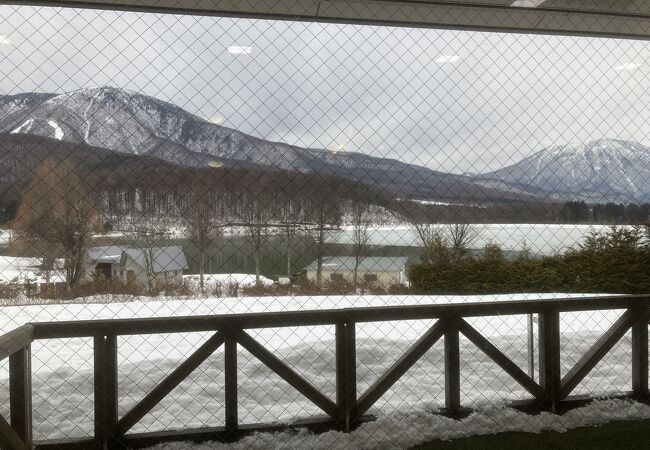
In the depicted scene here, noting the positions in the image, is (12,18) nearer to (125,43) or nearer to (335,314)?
(125,43)

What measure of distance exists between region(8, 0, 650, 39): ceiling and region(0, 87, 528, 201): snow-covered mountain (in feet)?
1.34

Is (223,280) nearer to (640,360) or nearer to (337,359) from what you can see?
(337,359)

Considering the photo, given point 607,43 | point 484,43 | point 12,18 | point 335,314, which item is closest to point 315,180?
point 335,314

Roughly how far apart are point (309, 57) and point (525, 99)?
1.12m

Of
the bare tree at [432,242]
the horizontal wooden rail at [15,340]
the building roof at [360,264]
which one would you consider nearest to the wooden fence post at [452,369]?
the bare tree at [432,242]

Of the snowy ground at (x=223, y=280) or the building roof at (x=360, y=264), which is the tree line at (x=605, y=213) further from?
the snowy ground at (x=223, y=280)

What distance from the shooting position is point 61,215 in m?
2.33

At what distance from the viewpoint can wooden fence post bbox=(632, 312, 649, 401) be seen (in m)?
3.02

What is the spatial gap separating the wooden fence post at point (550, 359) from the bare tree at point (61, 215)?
2212 millimetres

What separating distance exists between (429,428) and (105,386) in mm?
1480

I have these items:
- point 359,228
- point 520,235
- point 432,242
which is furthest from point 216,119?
point 520,235

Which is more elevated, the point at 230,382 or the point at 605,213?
the point at 605,213

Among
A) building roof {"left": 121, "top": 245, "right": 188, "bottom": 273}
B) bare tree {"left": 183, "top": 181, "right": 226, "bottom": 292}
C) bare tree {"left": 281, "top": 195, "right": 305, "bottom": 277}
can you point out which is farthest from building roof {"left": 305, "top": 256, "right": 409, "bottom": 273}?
building roof {"left": 121, "top": 245, "right": 188, "bottom": 273}

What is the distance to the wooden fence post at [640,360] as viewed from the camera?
9.90 ft
